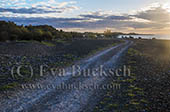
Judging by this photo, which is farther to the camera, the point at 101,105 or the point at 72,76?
the point at 72,76

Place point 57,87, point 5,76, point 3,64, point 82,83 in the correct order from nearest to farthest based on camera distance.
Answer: point 57,87
point 82,83
point 5,76
point 3,64

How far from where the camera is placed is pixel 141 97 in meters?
10.2

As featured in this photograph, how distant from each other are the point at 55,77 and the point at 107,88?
187 inches

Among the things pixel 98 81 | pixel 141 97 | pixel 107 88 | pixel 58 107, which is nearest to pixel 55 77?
pixel 98 81

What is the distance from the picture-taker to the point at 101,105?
354 inches

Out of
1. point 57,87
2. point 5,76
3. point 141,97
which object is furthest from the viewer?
point 5,76

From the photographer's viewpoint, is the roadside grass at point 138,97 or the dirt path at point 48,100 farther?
the roadside grass at point 138,97

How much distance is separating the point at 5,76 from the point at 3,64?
4.05 metres

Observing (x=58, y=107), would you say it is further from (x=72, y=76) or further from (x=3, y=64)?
(x=3, y=64)

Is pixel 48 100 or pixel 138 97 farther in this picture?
pixel 138 97

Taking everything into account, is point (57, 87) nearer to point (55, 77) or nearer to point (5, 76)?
point (55, 77)

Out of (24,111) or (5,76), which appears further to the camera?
(5,76)

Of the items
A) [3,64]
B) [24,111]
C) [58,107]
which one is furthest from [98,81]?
[3,64]

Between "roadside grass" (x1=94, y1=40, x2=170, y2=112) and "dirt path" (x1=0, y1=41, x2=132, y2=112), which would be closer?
"dirt path" (x1=0, y1=41, x2=132, y2=112)
